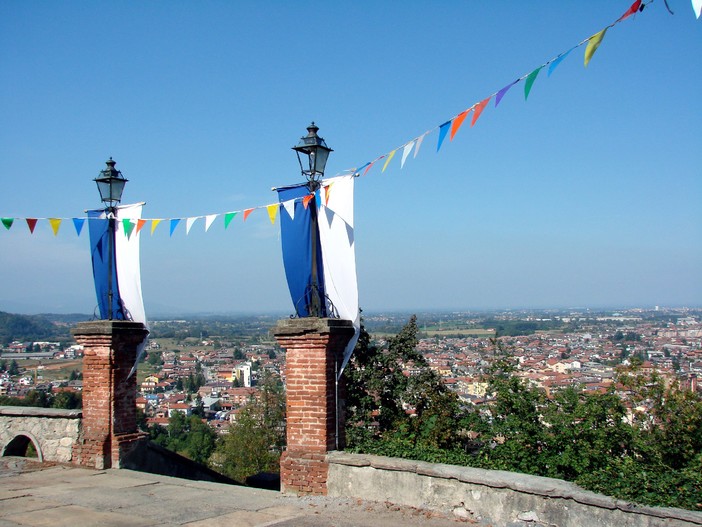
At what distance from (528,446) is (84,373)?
6.38 meters

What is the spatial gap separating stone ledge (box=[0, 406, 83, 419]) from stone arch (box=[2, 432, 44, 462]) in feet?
1.04

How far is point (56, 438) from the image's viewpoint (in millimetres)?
9727

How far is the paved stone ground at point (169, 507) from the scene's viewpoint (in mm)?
6215

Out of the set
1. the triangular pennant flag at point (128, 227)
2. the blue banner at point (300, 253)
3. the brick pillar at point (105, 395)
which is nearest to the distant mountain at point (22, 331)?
the brick pillar at point (105, 395)

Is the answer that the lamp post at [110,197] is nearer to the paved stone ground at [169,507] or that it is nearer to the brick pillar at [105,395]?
the brick pillar at [105,395]

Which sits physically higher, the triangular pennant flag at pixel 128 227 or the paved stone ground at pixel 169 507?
the triangular pennant flag at pixel 128 227

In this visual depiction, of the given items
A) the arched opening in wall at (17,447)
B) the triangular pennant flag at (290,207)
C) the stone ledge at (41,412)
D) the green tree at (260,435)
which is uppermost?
the triangular pennant flag at (290,207)

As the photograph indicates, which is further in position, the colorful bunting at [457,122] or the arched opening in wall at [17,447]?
the arched opening in wall at [17,447]

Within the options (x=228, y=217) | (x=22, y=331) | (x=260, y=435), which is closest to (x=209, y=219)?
(x=228, y=217)

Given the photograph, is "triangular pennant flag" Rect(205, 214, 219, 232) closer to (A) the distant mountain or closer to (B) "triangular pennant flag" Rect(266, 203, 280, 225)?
(B) "triangular pennant flag" Rect(266, 203, 280, 225)

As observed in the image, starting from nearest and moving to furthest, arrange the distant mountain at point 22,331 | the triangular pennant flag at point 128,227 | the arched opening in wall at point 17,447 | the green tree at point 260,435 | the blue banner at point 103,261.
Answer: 1. the triangular pennant flag at point 128,227
2. the blue banner at point 103,261
3. the arched opening in wall at point 17,447
4. the green tree at point 260,435
5. the distant mountain at point 22,331

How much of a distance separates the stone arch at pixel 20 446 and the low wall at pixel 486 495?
5393 millimetres

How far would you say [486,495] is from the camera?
6.06 meters

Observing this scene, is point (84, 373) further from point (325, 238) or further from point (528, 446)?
point (528, 446)
